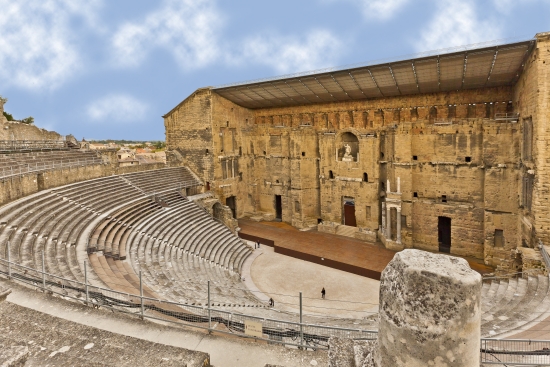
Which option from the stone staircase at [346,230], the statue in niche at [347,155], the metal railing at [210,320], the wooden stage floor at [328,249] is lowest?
the wooden stage floor at [328,249]

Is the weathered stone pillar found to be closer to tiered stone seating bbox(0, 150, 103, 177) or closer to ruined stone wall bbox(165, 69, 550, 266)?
ruined stone wall bbox(165, 69, 550, 266)

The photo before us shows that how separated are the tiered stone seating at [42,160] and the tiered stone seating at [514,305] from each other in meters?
20.6

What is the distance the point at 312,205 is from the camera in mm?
28375

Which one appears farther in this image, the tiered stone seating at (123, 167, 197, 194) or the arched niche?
the arched niche

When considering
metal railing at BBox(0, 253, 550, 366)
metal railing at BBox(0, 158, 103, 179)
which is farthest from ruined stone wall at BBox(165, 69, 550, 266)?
metal railing at BBox(0, 253, 550, 366)

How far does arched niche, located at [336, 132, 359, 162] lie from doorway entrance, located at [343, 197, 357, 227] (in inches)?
127

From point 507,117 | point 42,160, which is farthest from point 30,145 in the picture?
point 507,117

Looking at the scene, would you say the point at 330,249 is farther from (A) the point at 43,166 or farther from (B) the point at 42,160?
(B) the point at 42,160

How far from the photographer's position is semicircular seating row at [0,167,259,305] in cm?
1162

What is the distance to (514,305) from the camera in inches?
452

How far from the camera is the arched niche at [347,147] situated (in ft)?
85.7

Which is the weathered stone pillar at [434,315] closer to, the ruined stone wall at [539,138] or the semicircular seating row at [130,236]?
the semicircular seating row at [130,236]

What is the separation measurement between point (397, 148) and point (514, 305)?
13000mm

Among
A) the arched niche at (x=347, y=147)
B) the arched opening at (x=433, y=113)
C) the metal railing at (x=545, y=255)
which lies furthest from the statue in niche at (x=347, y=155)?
the metal railing at (x=545, y=255)
